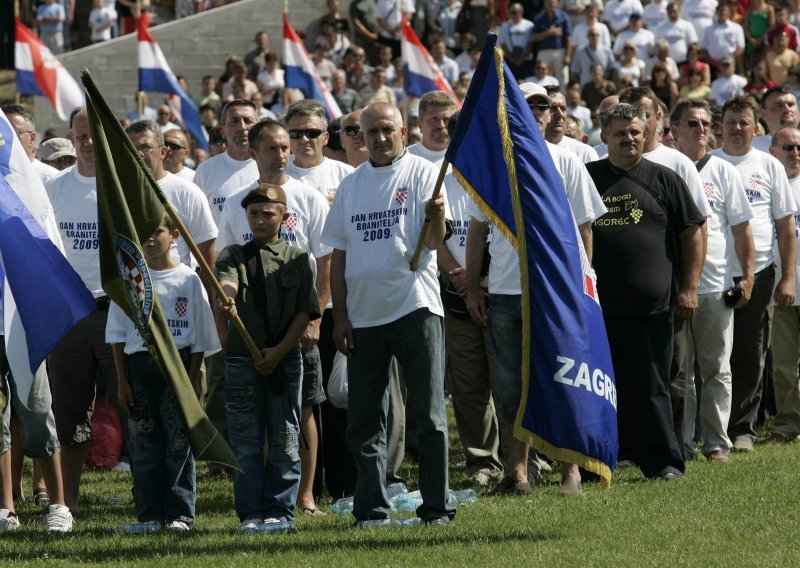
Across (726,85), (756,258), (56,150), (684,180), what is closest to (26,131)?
(56,150)

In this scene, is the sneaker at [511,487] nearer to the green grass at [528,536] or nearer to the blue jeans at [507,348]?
the green grass at [528,536]

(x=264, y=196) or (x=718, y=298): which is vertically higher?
(x=264, y=196)

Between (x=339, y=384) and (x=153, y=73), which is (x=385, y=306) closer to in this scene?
(x=339, y=384)

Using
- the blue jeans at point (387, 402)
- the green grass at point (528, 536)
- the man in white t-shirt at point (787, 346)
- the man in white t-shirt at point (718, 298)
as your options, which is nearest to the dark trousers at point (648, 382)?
the green grass at point (528, 536)

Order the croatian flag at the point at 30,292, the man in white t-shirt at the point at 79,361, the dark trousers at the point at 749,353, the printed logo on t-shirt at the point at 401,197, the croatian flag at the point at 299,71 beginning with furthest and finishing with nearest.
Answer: the croatian flag at the point at 299,71
the dark trousers at the point at 749,353
the man in white t-shirt at the point at 79,361
the printed logo on t-shirt at the point at 401,197
the croatian flag at the point at 30,292

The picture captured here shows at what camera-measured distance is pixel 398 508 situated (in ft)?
28.3

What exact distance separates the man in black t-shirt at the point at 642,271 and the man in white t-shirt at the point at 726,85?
12804 mm

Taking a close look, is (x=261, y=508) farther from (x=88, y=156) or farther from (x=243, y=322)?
(x=88, y=156)

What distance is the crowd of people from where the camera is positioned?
26.4 ft

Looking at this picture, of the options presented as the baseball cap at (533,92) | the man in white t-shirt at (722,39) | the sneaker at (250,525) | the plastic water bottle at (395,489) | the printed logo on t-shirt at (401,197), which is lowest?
the plastic water bottle at (395,489)

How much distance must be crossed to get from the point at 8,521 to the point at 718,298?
5.20m

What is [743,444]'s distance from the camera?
429 inches

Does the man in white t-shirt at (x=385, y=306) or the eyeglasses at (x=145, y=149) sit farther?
the eyeglasses at (x=145, y=149)

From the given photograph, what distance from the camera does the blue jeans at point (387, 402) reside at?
7.88 metres
